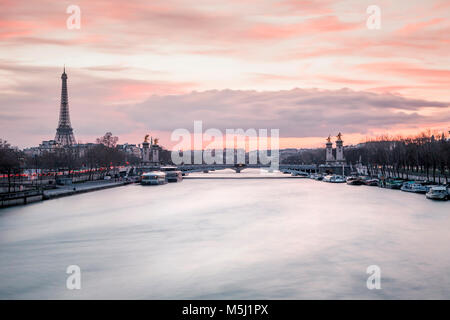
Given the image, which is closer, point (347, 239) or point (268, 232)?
point (347, 239)

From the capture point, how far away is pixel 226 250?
18984 mm

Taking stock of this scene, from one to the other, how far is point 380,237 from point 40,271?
14.8 m

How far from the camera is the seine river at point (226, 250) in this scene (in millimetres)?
13562

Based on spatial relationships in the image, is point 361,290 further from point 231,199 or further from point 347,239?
point 231,199

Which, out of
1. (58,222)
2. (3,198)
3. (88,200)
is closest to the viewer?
(58,222)

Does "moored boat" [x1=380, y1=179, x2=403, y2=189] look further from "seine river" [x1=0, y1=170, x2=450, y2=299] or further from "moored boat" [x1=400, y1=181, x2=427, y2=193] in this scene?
"seine river" [x1=0, y1=170, x2=450, y2=299]

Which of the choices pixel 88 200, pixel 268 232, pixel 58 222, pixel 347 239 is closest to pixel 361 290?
pixel 347 239

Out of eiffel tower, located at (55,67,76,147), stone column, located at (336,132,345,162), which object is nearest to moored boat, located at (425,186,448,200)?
stone column, located at (336,132,345,162)

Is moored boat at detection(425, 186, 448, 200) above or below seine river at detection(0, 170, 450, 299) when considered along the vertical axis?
above

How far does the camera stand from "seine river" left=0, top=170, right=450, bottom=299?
44.5ft

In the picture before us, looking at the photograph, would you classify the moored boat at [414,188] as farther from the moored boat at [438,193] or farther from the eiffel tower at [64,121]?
the eiffel tower at [64,121]

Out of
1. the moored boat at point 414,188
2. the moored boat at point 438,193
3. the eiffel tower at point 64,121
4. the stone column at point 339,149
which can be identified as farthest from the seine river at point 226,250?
the eiffel tower at point 64,121
